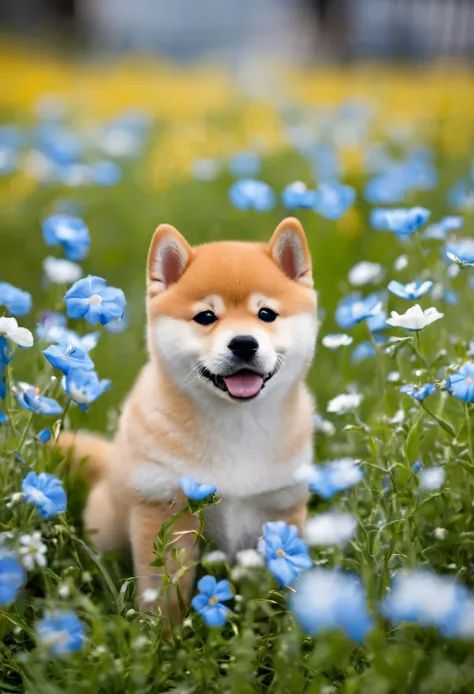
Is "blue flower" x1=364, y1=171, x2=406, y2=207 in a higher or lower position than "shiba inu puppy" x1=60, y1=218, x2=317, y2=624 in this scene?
lower

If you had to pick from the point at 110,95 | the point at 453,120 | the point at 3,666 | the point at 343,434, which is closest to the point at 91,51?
the point at 110,95

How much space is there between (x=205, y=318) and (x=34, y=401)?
445mm

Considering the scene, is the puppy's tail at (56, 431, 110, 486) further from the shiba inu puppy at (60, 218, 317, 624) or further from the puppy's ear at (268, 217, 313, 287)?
the puppy's ear at (268, 217, 313, 287)

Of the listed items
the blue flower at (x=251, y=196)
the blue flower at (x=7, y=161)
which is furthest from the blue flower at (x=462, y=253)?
the blue flower at (x=7, y=161)

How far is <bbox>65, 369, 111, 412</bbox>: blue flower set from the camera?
74.8 inches

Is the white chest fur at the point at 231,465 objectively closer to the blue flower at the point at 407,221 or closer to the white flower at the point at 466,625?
the blue flower at the point at 407,221

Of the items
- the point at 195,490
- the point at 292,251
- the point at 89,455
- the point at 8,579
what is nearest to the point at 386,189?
the point at 292,251

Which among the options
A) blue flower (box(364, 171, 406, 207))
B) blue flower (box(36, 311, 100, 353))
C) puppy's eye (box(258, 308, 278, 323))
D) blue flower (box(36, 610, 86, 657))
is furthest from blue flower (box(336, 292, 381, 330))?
blue flower (box(364, 171, 406, 207))

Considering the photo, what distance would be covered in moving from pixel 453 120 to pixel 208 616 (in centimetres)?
564

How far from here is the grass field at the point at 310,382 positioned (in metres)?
1.59

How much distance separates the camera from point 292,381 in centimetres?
202

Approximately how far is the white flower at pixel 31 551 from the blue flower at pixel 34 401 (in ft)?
1.01

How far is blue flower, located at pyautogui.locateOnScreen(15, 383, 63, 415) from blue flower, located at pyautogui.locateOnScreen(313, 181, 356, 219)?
1.21m

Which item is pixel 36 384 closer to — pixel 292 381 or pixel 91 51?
pixel 292 381
